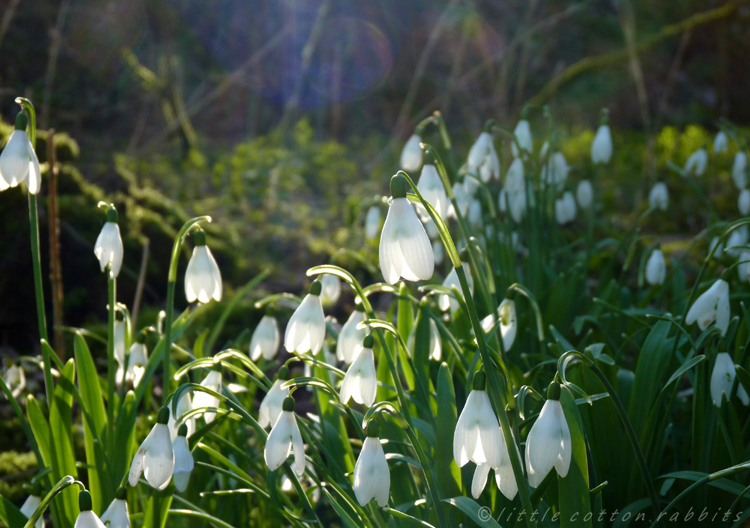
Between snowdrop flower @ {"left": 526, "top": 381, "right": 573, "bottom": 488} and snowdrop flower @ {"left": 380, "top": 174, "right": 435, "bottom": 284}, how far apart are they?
263 millimetres

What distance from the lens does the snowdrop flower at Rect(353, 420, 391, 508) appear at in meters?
0.98

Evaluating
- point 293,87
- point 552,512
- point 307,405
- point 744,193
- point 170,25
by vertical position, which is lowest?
point 307,405

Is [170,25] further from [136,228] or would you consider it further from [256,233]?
[136,228]

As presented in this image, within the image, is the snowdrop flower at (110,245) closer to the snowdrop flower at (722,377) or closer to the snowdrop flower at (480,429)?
the snowdrop flower at (480,429)

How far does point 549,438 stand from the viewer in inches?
35.1

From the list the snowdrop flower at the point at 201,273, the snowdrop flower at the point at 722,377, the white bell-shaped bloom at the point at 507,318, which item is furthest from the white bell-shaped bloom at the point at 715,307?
the snowdrop flower at the point at 201,273

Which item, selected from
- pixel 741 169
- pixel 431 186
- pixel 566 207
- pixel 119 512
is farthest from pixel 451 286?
pixel 741 169

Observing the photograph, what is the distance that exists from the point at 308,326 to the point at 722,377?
88 centimetres

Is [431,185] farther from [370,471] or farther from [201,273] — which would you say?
[370,471]

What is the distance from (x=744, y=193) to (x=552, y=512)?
5.28 feet

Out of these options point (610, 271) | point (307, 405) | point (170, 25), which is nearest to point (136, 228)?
point (307, 405)

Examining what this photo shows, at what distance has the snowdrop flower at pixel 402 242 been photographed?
37.0 inches

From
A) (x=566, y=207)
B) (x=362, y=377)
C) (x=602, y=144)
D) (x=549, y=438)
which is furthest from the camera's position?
(x=566, y=207)

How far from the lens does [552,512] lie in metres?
1.23
